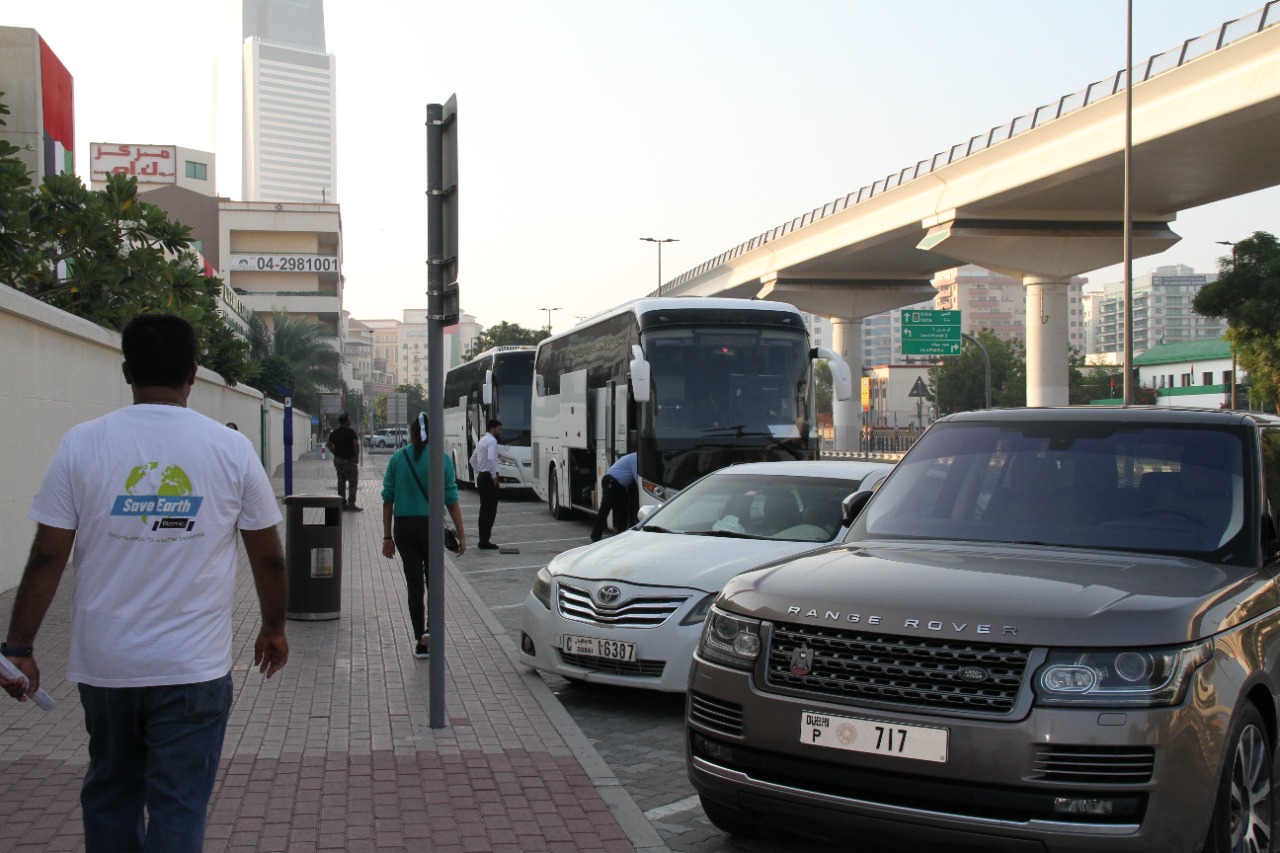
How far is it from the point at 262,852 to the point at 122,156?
371ft

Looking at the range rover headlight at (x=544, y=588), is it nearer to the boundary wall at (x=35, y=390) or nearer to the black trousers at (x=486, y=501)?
the boundary wall at (x=35, y=390)

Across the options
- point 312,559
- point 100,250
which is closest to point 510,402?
point 100,250

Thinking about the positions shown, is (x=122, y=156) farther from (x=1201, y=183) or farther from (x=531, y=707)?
(x=531, y=707)

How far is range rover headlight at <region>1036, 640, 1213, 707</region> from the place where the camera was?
13.0 ft

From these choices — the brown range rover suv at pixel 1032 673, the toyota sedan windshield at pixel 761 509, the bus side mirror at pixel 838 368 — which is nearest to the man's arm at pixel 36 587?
the brown range rover suv at pixel 1032 673

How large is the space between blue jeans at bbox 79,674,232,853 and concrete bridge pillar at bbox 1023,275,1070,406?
44.3 metres

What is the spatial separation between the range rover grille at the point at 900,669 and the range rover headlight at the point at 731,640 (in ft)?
0.34

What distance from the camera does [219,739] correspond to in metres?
3.65

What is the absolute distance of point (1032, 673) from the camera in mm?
4027

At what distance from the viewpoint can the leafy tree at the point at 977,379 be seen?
11331 centimetres

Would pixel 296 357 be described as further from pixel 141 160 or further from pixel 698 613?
pixel 698 613

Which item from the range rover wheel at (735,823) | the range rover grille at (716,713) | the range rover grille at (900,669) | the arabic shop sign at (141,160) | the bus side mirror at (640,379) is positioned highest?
the arabic shop sign at (141,160)

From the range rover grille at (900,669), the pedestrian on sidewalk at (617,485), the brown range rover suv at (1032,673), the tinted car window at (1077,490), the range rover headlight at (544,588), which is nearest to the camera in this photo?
the brown range rover suv at (1032,673)

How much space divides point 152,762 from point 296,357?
63.8 m
